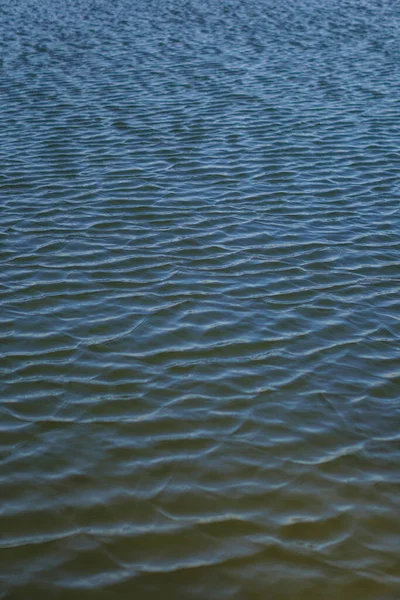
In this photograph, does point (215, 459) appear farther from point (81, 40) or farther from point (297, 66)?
point (81, 40)

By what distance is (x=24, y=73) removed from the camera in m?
22.4

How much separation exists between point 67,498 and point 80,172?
8997 millimetres

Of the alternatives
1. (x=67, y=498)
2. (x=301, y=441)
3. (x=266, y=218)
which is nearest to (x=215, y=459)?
(x=301, y=441)

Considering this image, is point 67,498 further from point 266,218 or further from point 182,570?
point 266,218

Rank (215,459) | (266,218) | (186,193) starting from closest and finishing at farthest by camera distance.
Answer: (215,459), (266,218), (186,193)

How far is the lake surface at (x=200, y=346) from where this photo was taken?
620cm

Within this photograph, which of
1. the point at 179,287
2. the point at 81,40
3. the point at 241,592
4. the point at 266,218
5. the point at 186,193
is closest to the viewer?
the point at 241,592

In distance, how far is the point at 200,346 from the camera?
9.02 meters

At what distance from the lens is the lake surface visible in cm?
620

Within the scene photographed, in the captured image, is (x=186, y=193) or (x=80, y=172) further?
(x=80, y=172)

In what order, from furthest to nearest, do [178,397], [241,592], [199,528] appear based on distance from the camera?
[178,397]
[199,528]
[241,592]

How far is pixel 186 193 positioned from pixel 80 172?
2.28m

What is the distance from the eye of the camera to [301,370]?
8.59 metres

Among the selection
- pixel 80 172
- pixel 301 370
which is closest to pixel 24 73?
pixel 80 172
